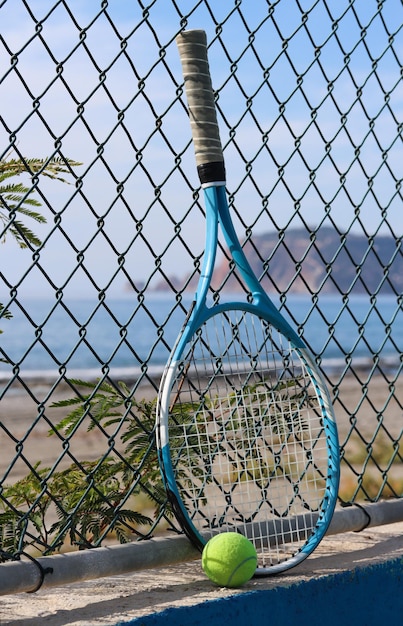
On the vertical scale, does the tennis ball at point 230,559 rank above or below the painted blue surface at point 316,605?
above

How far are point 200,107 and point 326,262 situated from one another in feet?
2.61

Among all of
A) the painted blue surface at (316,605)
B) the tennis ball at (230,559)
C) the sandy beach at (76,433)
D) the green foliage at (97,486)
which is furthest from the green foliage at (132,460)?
the sandy beach at (76,433)

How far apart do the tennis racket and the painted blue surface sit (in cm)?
9

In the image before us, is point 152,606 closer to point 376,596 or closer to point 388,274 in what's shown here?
point 376,596

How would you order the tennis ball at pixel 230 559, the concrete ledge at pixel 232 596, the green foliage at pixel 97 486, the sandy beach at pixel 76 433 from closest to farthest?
the concrete ledge at pixel 232 596, the tennis ball at pixel 230 559, the green foliage at pixel 97 486, the sandy beach at pixel 76 433

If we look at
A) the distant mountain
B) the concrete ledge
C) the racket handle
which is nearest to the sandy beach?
the distant mountain

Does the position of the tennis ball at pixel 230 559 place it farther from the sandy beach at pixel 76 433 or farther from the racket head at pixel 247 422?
the sandy beach at pixel 76 433

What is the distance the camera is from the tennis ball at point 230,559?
2146 mm

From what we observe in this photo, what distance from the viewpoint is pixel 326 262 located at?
2.91 meters

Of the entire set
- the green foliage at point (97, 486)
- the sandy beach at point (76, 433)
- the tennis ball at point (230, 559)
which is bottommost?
the tennis ball at point (230, 559)

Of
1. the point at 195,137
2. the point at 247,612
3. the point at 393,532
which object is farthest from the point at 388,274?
the point at 247,612

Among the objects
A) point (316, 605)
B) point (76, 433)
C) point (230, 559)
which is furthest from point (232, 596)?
point (76, 433)

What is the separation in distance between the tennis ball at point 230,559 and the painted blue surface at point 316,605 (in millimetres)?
51

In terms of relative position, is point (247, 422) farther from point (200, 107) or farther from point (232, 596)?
point (200, 107)
